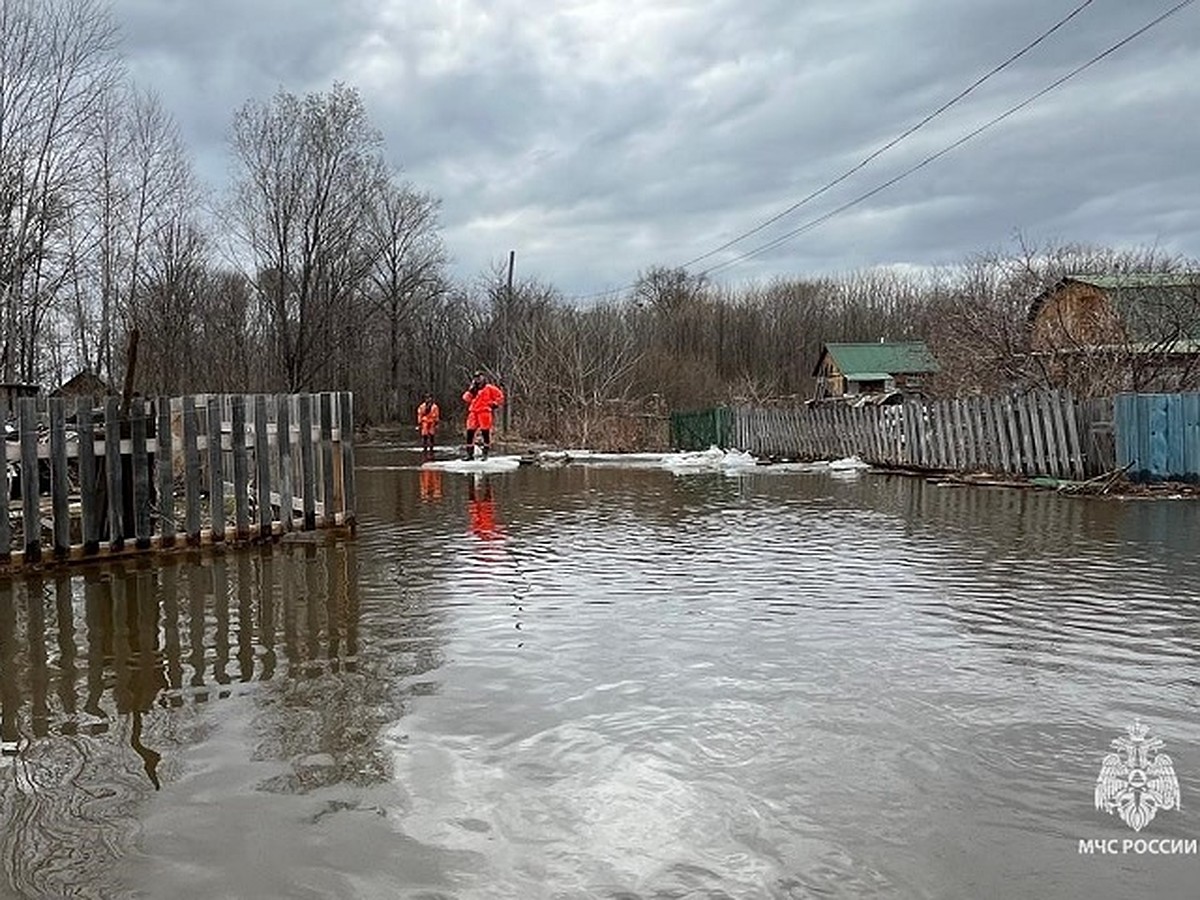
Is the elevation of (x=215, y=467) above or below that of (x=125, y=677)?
above

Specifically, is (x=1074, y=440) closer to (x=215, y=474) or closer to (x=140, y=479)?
(x=215, y=474)

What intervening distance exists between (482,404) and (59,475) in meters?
15.9

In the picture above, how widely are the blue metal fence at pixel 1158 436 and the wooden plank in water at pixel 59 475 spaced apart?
14.6m

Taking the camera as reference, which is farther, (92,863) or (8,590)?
(8,590)

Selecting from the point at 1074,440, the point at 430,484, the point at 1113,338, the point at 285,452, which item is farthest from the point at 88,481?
the point at 1113,338

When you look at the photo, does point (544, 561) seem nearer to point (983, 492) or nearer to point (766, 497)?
point (766, 497)

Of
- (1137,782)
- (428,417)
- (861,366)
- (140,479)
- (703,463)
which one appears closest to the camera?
(1137,782)

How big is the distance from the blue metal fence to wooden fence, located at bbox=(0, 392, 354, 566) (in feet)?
39.9

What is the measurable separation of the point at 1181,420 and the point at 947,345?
37.3ft

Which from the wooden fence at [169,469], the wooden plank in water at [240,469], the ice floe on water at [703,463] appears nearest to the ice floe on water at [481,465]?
the ice floe on water at [703,463]

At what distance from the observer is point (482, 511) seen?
13.8 m

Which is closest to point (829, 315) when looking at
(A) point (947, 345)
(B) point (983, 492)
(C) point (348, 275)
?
(C) point (348, 275)

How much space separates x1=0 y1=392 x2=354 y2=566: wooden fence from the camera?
860cm

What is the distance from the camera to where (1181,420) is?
1541 cm
